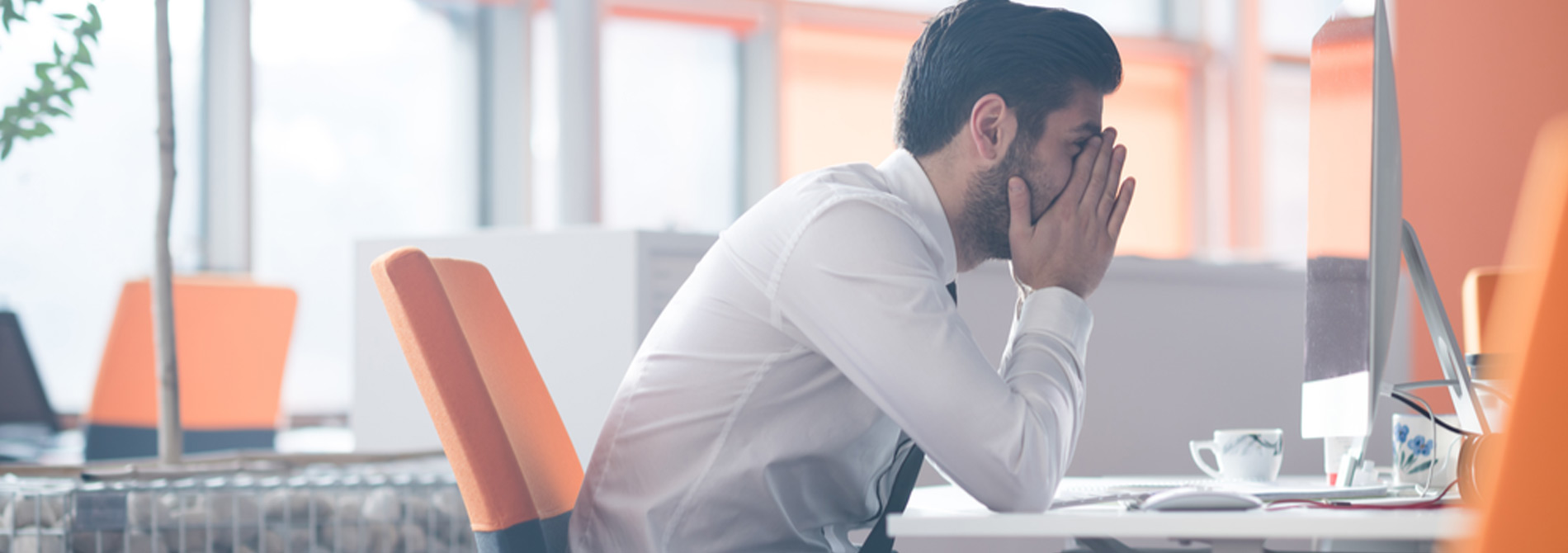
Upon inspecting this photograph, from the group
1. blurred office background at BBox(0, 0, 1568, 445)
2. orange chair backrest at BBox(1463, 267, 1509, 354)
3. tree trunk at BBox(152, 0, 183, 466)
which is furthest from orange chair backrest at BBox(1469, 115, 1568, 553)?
blurred office background at BBox(0, 0, 1568, 445)

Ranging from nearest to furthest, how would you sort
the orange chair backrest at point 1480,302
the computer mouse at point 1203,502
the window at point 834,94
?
the computer mouse at point 1203,502
the orange chair backrest at point 1480,302
the window at point 834,94

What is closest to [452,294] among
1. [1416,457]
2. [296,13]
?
[1416,457]

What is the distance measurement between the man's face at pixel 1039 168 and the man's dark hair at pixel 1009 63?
0.04 ft

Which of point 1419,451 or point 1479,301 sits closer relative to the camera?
point 1419,451

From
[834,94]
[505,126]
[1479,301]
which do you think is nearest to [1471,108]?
[834,94]

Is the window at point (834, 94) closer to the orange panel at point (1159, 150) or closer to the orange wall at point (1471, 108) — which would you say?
the orange panel at point (1159, 150)

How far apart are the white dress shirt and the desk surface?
15cm

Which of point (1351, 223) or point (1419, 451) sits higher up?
point (1351, 223)

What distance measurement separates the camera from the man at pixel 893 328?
1.00 metres

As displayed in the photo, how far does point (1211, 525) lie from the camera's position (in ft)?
2.53

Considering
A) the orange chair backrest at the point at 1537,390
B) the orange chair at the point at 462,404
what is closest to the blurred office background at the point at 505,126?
the orange chair at the point at 462,404

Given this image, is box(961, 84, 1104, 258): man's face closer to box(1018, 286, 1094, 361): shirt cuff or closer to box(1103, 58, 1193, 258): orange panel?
box(1018, 286, 1094, 361): shirt cuff

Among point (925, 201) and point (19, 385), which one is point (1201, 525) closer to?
point (925, 201)

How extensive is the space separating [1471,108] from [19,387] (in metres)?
5.03
